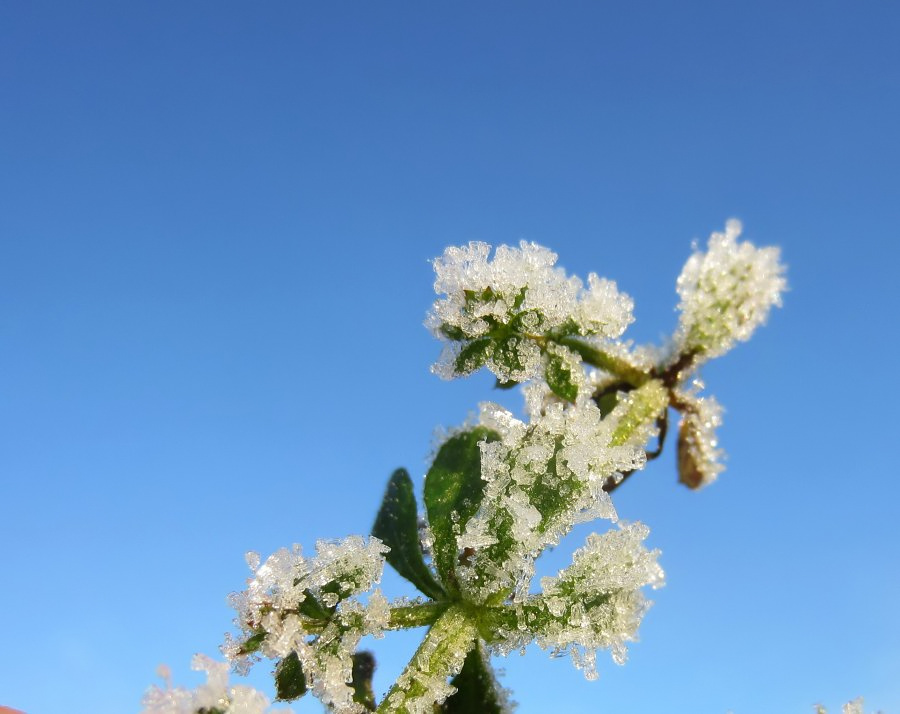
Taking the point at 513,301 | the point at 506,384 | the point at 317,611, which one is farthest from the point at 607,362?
the point at 317,611

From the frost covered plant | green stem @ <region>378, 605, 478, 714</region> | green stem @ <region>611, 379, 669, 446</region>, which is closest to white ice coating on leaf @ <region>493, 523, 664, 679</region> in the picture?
the frost covered plant

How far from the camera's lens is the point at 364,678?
1.97m

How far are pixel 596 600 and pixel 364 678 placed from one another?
0.62m

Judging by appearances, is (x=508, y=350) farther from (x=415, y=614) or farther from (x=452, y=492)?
(x=415, y=614)

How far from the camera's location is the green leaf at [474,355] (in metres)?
1.84

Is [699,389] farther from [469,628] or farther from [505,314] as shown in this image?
[469,628]

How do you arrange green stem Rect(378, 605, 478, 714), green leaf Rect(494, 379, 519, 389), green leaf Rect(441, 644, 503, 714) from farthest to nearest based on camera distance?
green leaf Rect(494, 379, 519, 389)
green leaf Rect(441, 644, 503, 714)
green stem Rect(378, 605, 478, 714)

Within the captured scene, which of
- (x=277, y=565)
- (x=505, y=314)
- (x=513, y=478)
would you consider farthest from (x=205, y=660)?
(x=505, y=314)

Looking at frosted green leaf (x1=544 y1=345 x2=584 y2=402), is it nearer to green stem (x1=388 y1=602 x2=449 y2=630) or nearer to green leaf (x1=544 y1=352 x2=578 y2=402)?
green leaf (x1=544 y1=352 x2=578 y2=402)

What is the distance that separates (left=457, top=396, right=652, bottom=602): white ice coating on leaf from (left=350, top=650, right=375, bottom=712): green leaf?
391mm

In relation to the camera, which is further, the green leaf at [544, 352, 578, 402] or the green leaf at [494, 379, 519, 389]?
the green leaf at [494, 379, 519, 389]

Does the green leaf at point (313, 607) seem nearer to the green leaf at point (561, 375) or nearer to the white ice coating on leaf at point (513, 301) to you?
the white ice coating on leaf at point (513, 301)

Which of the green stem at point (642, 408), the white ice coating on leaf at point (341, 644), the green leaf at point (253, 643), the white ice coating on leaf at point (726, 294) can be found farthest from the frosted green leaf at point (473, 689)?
the white ice coating on leaf at point (726, 294)

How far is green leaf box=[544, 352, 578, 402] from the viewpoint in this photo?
1895mm
